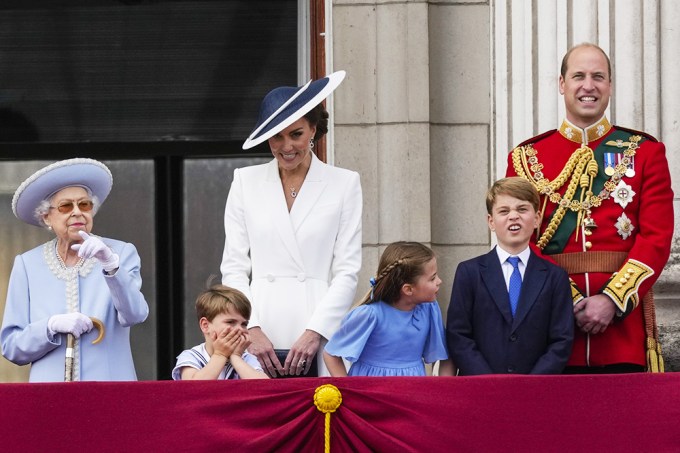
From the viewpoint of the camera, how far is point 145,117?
9.02 meters

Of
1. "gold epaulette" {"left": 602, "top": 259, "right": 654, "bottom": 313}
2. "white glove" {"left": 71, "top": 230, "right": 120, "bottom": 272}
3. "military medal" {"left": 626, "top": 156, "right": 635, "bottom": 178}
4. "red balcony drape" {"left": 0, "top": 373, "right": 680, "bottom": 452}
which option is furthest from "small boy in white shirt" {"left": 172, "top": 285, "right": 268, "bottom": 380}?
"military medal" {"left": 626, "top": 156, "right": 635, "bottom": 178}

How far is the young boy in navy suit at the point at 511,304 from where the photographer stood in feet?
19.0

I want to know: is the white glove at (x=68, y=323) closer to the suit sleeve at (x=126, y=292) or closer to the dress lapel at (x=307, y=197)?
the suit sleeve at (x=126, y=292)

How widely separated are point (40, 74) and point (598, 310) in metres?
4.24

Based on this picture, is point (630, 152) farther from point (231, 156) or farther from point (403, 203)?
point (231, 156)

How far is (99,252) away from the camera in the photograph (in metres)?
5.78

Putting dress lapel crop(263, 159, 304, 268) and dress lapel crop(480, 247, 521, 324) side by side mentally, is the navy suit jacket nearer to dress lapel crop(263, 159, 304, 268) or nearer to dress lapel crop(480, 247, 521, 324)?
dress lapel crop(480, 247, 521, 324)

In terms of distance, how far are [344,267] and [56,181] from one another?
1146 mm

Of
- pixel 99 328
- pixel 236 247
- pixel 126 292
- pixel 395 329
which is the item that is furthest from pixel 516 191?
pixel 99 328

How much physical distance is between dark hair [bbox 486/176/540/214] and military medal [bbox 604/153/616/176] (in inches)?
13.1

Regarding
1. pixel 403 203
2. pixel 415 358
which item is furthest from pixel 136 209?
pixel 415 358

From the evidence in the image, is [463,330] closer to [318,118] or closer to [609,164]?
[609,164]

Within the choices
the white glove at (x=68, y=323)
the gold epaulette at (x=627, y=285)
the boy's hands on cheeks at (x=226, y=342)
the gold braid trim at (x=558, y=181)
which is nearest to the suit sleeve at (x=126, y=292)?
the white glove at (x=68, y=323)

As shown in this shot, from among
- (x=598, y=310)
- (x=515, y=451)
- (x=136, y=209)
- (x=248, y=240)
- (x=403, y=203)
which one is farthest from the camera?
(x=136, y=209)
